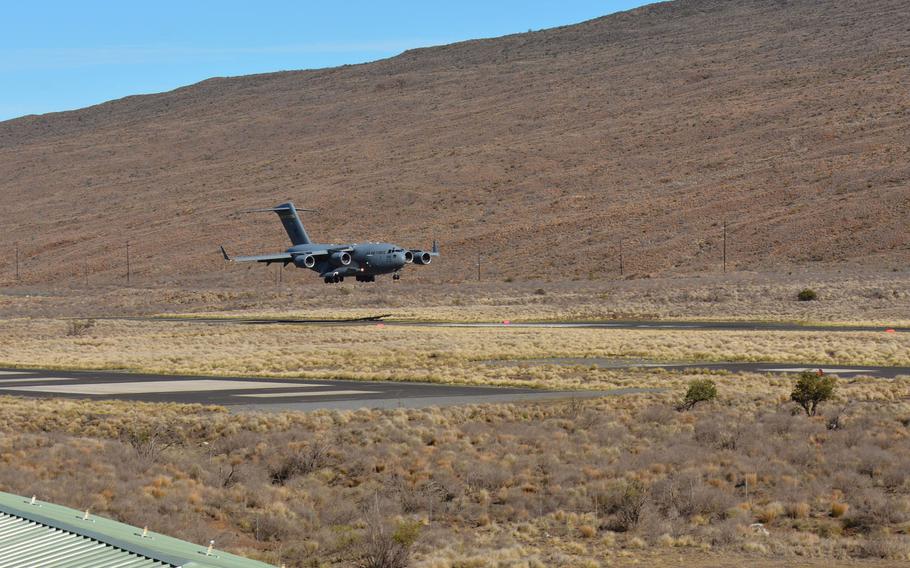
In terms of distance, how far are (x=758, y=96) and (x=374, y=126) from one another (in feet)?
203

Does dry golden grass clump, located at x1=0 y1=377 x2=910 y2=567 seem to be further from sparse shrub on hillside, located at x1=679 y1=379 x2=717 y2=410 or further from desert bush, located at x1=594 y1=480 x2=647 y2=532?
sparse shrub on hillside, located at x1=679 y1=379 x2=717 y2=410

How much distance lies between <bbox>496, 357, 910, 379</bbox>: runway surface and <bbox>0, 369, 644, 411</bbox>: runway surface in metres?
7.71

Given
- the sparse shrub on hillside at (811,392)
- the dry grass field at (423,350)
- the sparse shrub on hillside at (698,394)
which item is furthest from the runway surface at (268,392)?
the sparse shrub on hillside at (811,392)

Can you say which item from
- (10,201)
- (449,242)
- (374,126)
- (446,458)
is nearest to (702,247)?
(449,242)

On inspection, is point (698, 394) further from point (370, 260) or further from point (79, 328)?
point (79, 328)

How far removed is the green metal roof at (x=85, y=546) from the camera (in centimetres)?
920

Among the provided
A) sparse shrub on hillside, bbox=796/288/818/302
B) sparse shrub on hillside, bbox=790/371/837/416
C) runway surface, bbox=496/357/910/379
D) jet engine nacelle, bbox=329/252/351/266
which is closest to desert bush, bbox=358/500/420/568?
sparse shrub on hillside, bbox=790/371/837/416

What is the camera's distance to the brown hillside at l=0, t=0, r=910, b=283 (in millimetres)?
123812

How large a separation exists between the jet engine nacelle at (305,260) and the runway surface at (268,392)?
123 feet

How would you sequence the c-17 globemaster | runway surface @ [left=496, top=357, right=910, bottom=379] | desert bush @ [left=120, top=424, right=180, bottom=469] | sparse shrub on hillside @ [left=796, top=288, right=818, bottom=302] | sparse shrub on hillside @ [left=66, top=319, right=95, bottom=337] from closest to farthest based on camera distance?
desert bush @ [left=120, top=424, right=180, bottom=469]
runway surface @ [left=496, top=357, right=910, bottom=379]
sparse shrub on hillside @ [left=66, top=319, right=95, bottom=337]
the c-17 globemaster
sparse shrub on hillside @ [left=796, top=288, right=818, bottom=302]

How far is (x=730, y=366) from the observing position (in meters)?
41.5

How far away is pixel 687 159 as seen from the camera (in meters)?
148

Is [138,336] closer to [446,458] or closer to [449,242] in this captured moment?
[446,458]

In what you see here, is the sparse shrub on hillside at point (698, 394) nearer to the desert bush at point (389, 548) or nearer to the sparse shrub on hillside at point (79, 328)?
the desert bush at point (389, 548)
